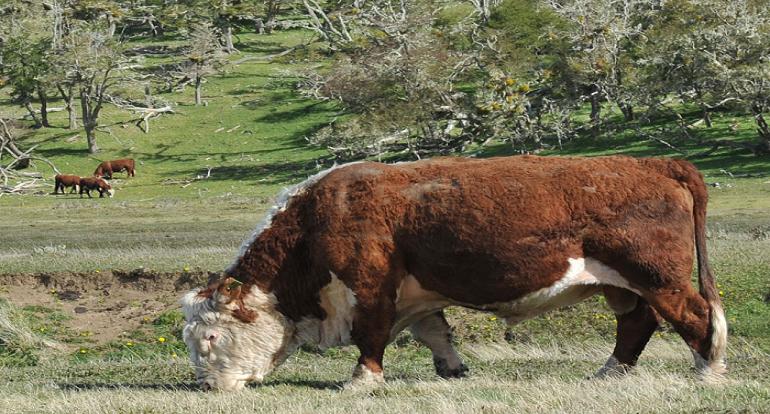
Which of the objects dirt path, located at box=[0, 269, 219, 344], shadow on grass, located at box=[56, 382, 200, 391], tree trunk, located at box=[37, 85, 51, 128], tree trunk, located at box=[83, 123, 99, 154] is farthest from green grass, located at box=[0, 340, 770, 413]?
tree trunk, located at box=[37, 85, 51, 128]

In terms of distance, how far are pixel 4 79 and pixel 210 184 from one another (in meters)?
21.9

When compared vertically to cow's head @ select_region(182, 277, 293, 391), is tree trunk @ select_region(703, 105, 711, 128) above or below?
below

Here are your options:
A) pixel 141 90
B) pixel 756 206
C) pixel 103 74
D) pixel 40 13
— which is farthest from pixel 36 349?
pixel 40 13

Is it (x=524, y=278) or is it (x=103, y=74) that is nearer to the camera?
(x=524, y=278)

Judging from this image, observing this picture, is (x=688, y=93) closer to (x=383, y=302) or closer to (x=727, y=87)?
(x=727, y=87)

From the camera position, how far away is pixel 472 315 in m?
17.3

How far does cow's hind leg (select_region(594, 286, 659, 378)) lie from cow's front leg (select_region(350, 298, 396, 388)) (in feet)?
6.60

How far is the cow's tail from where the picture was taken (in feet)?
33.8

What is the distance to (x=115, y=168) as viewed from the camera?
5959 cm

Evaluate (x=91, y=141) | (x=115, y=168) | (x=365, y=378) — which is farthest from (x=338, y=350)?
(x=91, y=141)

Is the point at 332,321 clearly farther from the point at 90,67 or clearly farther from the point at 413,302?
the point at 90,67

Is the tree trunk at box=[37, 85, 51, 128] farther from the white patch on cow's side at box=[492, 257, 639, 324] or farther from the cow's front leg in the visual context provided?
the white patch on cow's side at box=[492, 257, 639, 324]

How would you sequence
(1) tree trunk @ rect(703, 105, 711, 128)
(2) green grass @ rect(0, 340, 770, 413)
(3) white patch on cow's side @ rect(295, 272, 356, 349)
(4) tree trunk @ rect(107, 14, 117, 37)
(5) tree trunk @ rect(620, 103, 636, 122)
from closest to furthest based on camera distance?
(2) green grass @ rect(0, 340, 770, 413)
(3) white patch on cow's side @ rect(295, 272, 356, 349)
(1) tree trunk @ rect(703, 105, 711, 128)
(5) tree trunk @ rect(620, 103, 636, 122)
(4) tree trunk @ rect(107, 14, 117, 37)

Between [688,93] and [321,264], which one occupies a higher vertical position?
[321,264]
